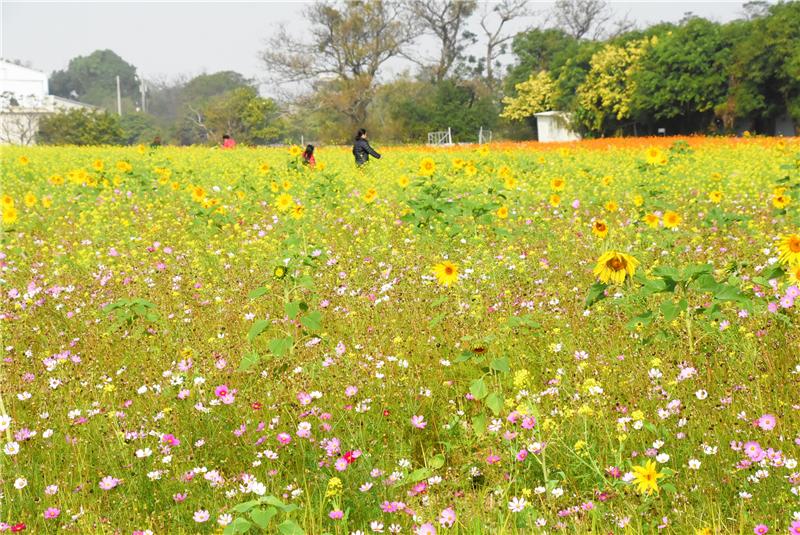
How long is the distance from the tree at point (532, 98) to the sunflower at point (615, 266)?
44044mm

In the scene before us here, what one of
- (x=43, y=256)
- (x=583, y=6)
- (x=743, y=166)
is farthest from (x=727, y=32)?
(x=43, y=256)

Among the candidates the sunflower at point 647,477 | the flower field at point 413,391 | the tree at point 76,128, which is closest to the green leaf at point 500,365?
the flower field at point 413,391

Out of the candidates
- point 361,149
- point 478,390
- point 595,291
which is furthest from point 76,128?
point 478,390

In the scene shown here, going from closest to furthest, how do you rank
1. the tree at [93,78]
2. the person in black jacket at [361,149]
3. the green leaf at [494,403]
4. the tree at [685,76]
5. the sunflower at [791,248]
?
the green leaf at [494,403], the sunflower at [791,248], the person in black jacket at [361,149], the tree at [685,76], the tree at [93,78]

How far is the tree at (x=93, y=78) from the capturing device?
403ft

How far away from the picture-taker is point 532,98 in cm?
4684

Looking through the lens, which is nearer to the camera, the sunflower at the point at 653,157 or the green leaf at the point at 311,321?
the green leaf at the point at 311,321

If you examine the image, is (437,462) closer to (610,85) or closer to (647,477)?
(647,477)

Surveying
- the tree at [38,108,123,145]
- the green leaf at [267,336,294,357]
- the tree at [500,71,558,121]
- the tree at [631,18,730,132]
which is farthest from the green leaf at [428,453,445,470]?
the tree at [38,108,123,145]

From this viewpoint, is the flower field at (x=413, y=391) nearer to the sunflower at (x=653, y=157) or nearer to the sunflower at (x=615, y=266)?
the sunflower at (x=615, y=266)

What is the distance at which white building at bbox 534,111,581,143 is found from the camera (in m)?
44.1

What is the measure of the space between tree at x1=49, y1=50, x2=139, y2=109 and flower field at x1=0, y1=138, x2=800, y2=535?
127 meters

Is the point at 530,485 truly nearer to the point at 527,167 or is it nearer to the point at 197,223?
the point at 197,223

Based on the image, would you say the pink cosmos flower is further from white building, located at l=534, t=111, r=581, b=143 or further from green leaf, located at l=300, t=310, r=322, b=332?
white building, located at l=534, t=111, r=581, b=143
